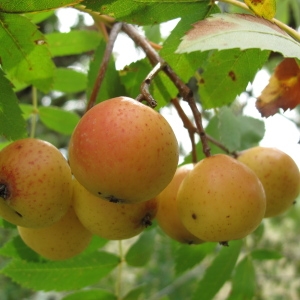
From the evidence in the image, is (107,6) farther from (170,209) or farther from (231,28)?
(170,209)

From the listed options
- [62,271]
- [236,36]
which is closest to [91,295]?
[62,271]

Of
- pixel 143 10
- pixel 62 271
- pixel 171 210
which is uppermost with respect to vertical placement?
pixel 143 10

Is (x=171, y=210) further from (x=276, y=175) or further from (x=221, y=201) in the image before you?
(x=276, y=175)

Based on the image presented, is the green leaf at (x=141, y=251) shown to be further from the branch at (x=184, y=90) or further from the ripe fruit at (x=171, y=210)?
the branch at (x=184, y=90)

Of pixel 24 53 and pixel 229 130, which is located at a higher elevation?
pixel 24 53

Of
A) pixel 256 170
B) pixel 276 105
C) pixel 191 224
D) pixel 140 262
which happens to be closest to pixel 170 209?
pixel 191 224

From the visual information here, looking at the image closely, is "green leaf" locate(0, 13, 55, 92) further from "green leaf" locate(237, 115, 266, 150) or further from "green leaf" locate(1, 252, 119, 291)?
"green leaf" locate(237, 115, 266, 150)

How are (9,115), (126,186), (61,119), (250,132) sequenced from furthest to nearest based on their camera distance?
(61,119), (250,132), (9,115), (126,186)
